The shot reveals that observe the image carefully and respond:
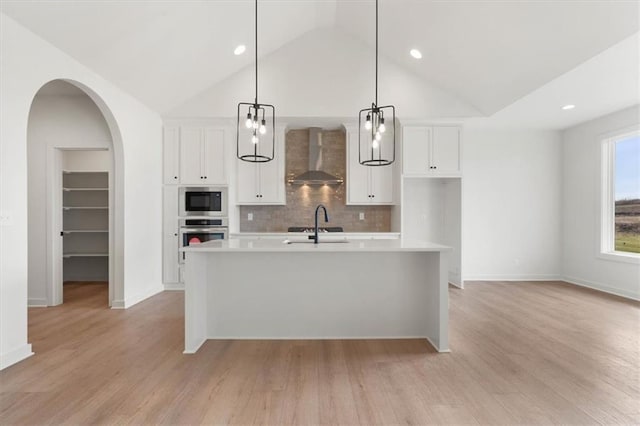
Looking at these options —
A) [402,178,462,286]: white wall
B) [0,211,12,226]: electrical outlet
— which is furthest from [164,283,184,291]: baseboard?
[402,178,462,286]: white wall

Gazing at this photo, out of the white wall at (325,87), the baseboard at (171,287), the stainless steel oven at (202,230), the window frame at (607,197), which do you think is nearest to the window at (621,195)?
the window frame at (607,197)

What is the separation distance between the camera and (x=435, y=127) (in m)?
5.70

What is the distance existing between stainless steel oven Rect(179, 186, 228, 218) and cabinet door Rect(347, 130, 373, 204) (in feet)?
6.47

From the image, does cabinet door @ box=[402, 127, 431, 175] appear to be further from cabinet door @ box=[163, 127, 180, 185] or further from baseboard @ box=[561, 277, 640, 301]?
cabinet door @ box=[163, 127, 180, 185]

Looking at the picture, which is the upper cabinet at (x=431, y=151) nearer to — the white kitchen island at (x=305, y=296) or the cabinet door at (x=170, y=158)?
the white kitchen island at (x=305, y=296)

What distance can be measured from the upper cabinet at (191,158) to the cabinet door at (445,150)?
328cm

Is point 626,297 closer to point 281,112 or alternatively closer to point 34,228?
point 281,112

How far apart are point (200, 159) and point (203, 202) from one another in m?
0.67

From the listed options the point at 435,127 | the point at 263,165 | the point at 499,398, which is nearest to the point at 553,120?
the point at 435,127

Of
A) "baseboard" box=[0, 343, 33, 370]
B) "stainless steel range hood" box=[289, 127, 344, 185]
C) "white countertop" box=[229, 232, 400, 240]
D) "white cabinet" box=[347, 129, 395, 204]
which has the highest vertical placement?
"stainless steel range hood" box=[289, 127, 344, 185]

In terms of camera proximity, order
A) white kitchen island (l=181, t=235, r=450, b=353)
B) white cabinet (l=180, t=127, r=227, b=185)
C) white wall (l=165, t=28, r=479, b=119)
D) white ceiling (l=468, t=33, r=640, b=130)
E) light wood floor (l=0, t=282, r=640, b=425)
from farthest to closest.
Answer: white cabinet (l=180, t=127, r=227, b=185) < white wall (l=165, t=28, r=479, b=119) < white ceiling (l=468, t=33, r=640, b=130) < white kitchen island (l=181, t=235, r=450, b=353) < light wood floor (l=0, t=282, r=640, b=425)

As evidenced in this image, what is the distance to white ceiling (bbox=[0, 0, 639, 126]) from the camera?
322 centimetres

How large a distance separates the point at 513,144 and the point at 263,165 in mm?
4347

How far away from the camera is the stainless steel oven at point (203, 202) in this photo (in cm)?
556
